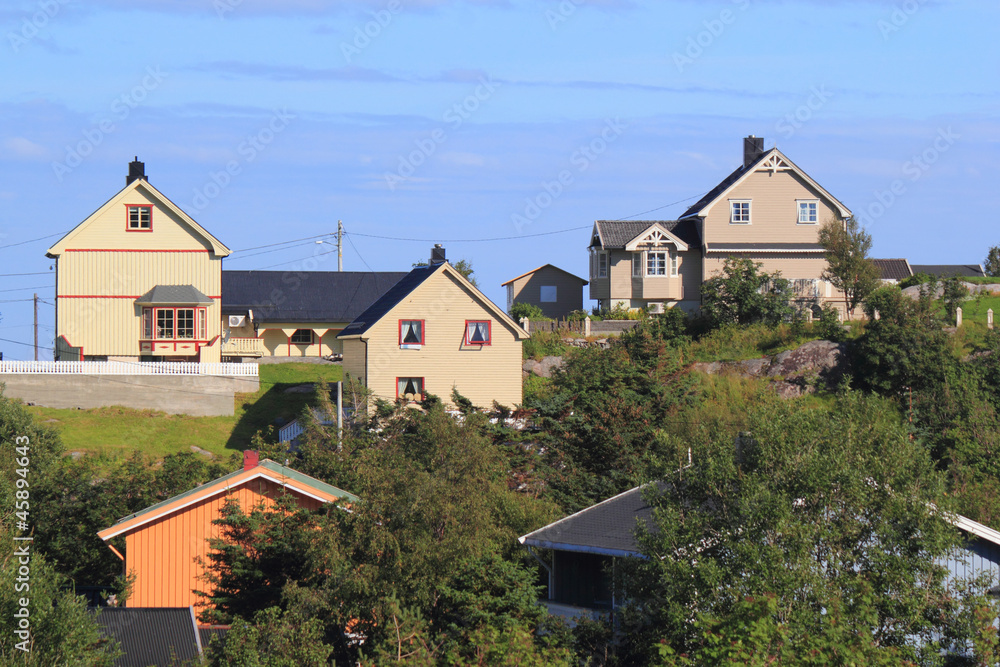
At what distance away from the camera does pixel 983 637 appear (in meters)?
16.1

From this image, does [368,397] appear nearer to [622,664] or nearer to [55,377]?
[55,377]

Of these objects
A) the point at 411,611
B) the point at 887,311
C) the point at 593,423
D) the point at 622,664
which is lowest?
the point at 622,664

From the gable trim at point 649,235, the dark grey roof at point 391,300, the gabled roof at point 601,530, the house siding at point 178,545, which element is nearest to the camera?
the gabled roof at point 601,530

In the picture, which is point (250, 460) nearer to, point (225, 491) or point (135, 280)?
point (225, 491)

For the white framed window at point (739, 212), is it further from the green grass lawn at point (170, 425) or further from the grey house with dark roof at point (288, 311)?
the green grass lawn at point (170, 425)

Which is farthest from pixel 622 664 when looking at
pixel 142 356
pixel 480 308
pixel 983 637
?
pixel 142 356

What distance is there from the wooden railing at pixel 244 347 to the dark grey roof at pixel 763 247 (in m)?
23.5

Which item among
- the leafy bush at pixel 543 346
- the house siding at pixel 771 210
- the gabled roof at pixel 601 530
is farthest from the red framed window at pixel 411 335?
the gabled roof at pixel 601 530

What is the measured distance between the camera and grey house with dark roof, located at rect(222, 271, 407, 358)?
55062 mm

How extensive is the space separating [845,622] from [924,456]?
369 centimetres

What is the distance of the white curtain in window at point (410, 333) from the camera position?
40.0 metres

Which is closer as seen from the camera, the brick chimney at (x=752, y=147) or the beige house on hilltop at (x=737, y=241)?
the beige house on hilltop at (x=737, y=241)

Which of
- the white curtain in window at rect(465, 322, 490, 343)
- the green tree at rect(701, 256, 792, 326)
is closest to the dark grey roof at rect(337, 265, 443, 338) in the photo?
the white curtain in window at rect(465, 322, 490, 343)

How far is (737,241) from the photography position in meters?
49.1
